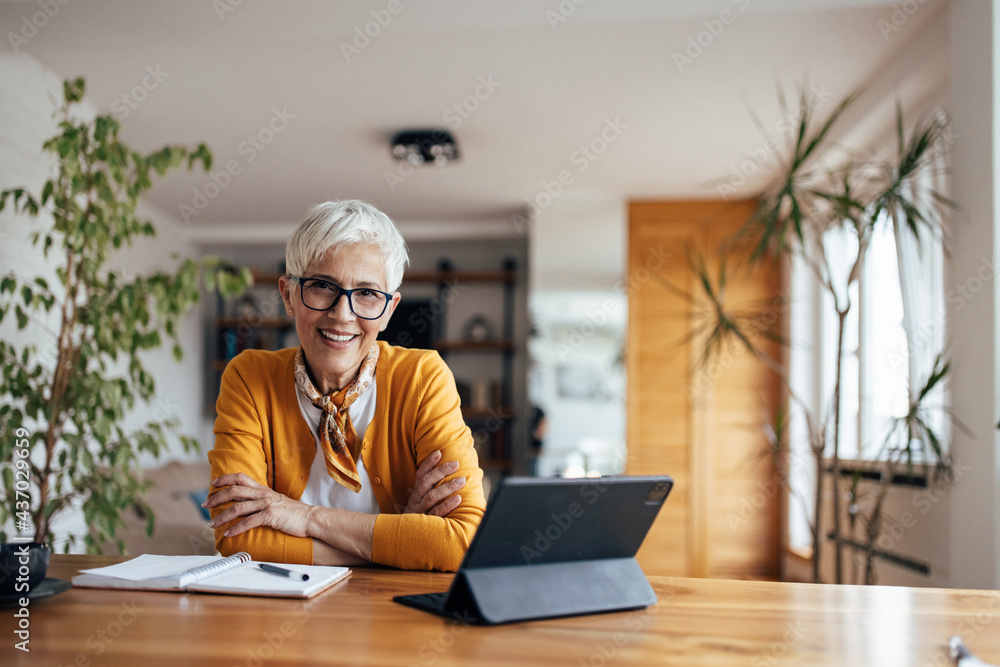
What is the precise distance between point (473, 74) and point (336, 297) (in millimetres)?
2175

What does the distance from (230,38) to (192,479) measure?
2418 mm

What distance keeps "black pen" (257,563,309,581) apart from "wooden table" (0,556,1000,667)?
4 centimetres

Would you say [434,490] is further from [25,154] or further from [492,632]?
[25,154]

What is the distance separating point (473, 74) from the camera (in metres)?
3.36

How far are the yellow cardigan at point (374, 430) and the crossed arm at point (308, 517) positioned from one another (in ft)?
0.09

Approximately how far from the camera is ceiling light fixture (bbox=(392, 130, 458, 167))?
4070 millimetres

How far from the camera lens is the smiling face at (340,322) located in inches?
58.5

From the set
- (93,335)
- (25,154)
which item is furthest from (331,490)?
(25,154)

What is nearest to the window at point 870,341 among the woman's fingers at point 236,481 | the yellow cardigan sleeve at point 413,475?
the yellow cardigan sleeve at point 413,475

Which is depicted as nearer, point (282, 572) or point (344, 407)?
point (282, 572)

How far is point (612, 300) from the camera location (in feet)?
17.7

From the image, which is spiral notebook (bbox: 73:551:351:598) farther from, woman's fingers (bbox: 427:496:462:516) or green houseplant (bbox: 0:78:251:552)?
green houseplant (bbox: 0:78:251:552)

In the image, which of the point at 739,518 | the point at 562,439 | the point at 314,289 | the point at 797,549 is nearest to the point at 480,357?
the point at 562,439

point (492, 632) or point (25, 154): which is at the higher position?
point (25, 154)
